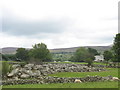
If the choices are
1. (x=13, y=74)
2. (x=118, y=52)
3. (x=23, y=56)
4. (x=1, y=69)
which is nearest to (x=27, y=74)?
(x=13, y=74)

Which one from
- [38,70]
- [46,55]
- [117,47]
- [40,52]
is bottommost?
[38,70]

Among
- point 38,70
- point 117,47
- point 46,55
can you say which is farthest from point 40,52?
point 38,70

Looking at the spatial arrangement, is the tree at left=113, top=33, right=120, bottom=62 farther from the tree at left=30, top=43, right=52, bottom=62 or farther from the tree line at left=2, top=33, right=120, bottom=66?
the tree at left=30, top=43, right=52, bottom=62

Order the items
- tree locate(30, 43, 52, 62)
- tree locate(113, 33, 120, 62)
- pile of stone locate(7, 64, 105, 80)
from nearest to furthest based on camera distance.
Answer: pile of stone locate(7, 64, 105, 80), tree locate(113, 33, 120, 62), tree locate(30, 43, 52, 62)

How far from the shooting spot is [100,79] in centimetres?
2341

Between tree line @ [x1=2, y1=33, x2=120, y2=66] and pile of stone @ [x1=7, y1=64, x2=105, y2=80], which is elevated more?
tree line @ [x1=2, y1=33, x2=120, y2=66]

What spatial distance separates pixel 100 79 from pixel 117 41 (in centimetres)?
2907

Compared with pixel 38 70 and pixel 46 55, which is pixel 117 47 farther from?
pixel 46 55

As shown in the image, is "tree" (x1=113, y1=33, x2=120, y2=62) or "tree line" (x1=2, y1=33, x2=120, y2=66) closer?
"tree" (x1=113, y1=33, x2=120, y2=62)

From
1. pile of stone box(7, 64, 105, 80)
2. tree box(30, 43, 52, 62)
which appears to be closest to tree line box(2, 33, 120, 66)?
tree box(30, 43, 52, 62)

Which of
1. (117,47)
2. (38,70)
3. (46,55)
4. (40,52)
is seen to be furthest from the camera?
(46,55)

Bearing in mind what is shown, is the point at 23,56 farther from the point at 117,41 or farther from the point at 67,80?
the point at 67,80

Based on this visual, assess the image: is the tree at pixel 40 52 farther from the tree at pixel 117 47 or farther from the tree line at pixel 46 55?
the tree at pixel 117 47

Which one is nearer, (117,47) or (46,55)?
(117,47)
